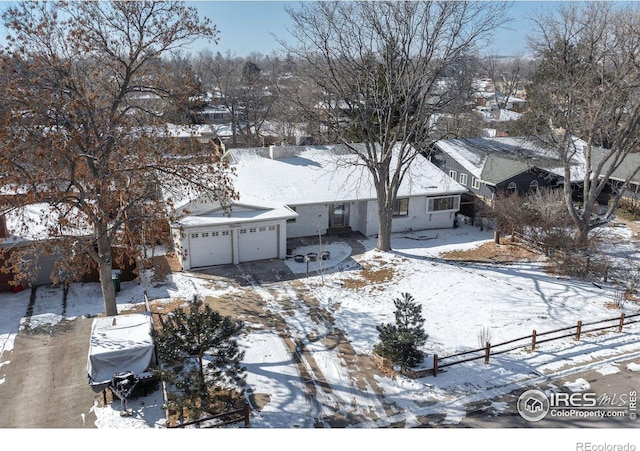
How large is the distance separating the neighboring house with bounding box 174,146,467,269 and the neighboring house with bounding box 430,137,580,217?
10.5 feet

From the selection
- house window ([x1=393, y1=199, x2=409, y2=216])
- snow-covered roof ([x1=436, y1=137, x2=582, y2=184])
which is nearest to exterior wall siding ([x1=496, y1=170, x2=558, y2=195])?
snow-covered roof ([x1=436, y1=137, x2=582, y2=184])

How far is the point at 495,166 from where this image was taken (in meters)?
30.5

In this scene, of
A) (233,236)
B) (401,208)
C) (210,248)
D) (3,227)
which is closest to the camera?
(3,227)

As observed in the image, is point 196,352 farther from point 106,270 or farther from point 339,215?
point 339,215

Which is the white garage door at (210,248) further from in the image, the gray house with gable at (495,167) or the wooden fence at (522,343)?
the gray house with gable at (495,167)

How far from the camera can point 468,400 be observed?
1220 centimetres

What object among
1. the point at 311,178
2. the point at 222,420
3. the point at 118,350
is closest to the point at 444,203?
the point at 311,178

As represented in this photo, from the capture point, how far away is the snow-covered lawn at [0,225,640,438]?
12.1m

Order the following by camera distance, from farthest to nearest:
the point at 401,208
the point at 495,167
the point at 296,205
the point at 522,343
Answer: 1. the point at 495,167
2. the point at 401,208
3. the point at 296,205
4. the point at 522,343

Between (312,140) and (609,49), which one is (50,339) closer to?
(609,49)

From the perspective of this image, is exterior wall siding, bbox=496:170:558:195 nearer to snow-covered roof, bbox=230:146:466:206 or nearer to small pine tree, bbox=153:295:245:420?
snow-covered roof, bbox=230:146:466:206

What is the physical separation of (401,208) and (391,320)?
1119 cm

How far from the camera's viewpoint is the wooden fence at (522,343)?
1330cm
